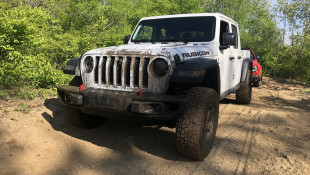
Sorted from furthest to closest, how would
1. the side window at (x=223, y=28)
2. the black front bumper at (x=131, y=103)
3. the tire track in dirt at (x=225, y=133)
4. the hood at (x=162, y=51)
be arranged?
the side window at (x=223, y=28) < the tire track in dirt at (x=225, y=133) < the hood at (x=162, y=51) < the black front bumper at (x=131, y=103)

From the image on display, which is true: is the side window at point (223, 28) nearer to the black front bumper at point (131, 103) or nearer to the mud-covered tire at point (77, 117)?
the black front bumper at point (131, 103)

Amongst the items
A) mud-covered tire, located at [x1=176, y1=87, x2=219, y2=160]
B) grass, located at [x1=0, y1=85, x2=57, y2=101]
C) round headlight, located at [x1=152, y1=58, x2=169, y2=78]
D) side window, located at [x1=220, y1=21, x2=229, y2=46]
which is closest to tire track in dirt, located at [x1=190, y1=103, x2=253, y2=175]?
mud-covered tire, located at [x1=176, y1=87, x2=219, y2=160]

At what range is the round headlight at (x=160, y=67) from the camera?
2.64m

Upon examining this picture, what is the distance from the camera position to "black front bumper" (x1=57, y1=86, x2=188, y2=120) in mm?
2473

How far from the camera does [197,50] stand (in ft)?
10.6

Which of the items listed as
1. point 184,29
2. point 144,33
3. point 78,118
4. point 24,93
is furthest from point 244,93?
point 24,93

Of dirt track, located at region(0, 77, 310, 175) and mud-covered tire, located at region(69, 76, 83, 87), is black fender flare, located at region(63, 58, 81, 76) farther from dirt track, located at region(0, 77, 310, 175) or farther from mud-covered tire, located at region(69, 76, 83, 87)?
dirt track, located at region(0, 77, 310, 175)

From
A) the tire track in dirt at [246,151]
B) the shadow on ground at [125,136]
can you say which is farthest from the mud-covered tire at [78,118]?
the tire track in dirt at [246,151]

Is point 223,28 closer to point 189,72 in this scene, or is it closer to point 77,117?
point 189,72

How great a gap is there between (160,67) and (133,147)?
1.33m

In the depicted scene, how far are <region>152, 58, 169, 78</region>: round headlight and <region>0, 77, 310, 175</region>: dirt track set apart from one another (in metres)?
1.11

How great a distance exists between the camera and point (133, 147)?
11.0ft

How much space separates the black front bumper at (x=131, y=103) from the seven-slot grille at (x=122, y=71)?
0.14m

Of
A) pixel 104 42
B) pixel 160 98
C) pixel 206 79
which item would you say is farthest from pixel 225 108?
pixel 104 42
